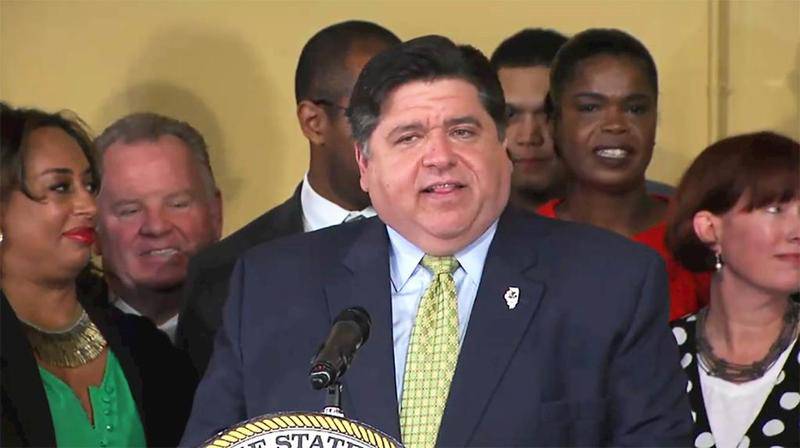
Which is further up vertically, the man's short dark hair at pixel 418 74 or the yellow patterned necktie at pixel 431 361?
the man's short dark hair at pixel 418 74

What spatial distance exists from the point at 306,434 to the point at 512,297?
731 millimetres

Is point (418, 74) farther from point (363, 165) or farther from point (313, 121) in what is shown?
point (313, 121)

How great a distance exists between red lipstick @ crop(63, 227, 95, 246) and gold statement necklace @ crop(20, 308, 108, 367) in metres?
0.15

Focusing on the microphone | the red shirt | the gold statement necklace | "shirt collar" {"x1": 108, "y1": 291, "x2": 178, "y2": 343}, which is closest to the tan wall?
"shirt collar" {"x1": 108, "y1": 291, "x2": 178, "y2": 343}

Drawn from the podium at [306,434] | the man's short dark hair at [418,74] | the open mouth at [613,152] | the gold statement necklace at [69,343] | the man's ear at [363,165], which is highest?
the man's short dark hair at [418,74]

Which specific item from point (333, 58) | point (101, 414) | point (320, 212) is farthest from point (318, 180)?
point (101, 414)

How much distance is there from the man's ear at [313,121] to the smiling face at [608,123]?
1.91 ft

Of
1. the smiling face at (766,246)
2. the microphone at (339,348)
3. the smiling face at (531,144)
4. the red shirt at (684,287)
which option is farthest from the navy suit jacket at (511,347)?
the smiling face at (531,144)

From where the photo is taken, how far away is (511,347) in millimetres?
2633

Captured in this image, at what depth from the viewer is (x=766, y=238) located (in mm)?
3328

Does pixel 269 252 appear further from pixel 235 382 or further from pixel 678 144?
pixel 678 144

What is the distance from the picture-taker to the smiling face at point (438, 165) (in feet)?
8.80

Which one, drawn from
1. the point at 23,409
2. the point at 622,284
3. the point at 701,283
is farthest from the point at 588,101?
the point at 23,409

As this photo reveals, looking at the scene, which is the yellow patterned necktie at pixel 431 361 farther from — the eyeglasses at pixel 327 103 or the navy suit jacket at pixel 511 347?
the eyeglasses at pixel 327 103
